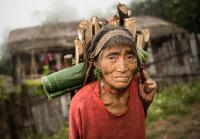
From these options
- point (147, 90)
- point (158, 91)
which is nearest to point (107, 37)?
point (147, 90)

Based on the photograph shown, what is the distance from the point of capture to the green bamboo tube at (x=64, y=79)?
2717 millimetres

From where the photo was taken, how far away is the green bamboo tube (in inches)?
107

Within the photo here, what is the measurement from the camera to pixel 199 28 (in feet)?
49.6

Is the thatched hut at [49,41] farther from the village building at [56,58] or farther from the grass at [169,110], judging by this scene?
the grass at [169,110]

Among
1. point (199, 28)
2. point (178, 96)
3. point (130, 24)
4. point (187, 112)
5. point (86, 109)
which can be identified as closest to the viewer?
point (86, 109)

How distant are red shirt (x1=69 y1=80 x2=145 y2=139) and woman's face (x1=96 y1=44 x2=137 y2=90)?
21cm

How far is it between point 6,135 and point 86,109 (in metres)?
5.10

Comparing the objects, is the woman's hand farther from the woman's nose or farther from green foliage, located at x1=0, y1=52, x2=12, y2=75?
green foliage, located at x1=0, y1=52, x2=12, y2=75

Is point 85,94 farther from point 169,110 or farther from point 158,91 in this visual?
point 158,91

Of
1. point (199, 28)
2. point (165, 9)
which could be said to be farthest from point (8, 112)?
point (165, 9)

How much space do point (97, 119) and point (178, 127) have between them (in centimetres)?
407

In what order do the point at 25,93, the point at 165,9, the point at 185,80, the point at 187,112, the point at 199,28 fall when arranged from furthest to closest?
1. the point at 165,9
2. the point at 199,28
3. the point at 185,80
4. the point at 25,93
5. the point at 187,112

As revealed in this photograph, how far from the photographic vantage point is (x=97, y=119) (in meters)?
2.41

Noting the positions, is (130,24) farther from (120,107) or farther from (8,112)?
(8,112)
